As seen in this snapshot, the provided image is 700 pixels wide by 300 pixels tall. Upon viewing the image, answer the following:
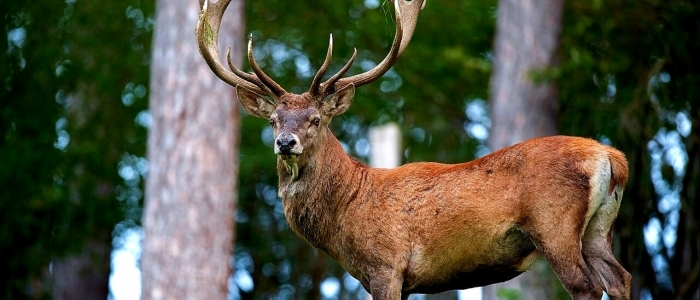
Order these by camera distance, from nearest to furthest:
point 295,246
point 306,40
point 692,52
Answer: point 692,52, point 306,40, point 295,246

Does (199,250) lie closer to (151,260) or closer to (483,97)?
(151,260)

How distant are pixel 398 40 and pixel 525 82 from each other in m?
7.89

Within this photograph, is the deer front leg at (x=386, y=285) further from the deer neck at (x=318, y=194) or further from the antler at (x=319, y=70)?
the antler at (x=319, y=70)

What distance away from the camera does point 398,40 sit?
23.4 ft

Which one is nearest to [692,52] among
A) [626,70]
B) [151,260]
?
[626,70]

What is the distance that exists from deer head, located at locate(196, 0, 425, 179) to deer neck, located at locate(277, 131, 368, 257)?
0.22 ft

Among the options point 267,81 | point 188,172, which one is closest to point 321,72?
point 267,81

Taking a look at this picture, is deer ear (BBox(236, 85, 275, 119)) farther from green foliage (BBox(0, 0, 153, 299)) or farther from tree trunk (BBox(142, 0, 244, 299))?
green foliage (BBox(0, 0, 153, 299))

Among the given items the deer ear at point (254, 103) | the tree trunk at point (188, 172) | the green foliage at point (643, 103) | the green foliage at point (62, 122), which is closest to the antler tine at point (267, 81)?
the deer ear at point (254, 103)

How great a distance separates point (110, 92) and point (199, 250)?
355 inches

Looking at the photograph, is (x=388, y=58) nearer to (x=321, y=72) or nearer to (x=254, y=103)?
(x=321, y=72)

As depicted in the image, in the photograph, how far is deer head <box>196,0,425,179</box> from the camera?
22.7ft

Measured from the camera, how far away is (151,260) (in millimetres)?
12727

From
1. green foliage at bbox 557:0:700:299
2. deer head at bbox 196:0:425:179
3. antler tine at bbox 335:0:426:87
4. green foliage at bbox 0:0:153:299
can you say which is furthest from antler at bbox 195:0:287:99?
green foliage at bbox 0:0:153:299
